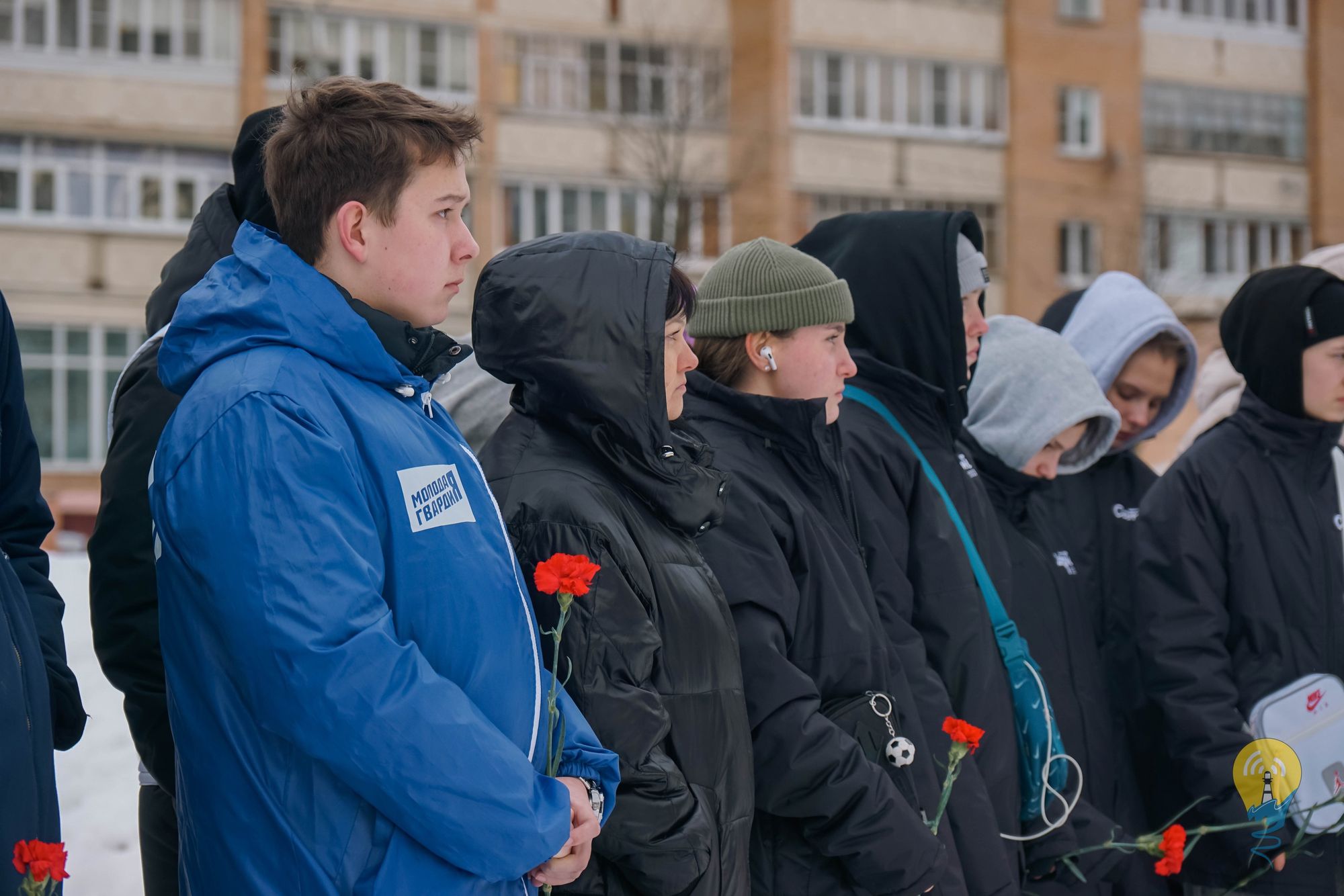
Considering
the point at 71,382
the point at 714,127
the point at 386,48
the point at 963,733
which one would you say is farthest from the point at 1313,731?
the point at 714,127

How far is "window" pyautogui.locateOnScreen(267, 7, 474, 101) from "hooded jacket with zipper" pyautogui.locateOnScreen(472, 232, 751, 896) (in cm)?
2592

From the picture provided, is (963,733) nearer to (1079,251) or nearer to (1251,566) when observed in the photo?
(1251,566)

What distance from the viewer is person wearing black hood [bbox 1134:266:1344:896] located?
4.47 meters

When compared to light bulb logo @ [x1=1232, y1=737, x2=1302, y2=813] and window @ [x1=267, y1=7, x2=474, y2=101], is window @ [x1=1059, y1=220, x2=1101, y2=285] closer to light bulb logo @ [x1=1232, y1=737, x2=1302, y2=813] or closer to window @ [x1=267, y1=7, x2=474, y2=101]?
window @ [x1=267, y1=7, x2=474, y2=101]

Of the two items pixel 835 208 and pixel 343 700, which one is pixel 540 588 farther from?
pixel 835 208

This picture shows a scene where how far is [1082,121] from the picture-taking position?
33812 millimetres

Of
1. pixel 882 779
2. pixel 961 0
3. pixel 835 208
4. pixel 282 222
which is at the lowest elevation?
pixel 882 779

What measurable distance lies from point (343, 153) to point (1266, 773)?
335 centimetres

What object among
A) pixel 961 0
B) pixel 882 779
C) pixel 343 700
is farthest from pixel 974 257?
pixel 961 0

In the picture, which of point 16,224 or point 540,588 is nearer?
point 540,588

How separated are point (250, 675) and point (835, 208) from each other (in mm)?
30221

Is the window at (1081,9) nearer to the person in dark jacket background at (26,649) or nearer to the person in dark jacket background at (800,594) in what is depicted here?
the person in dark jacket background at (800,594)

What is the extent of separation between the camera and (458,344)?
104 inches

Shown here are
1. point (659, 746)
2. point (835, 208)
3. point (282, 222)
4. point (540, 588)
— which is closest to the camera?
point (540, 588)
